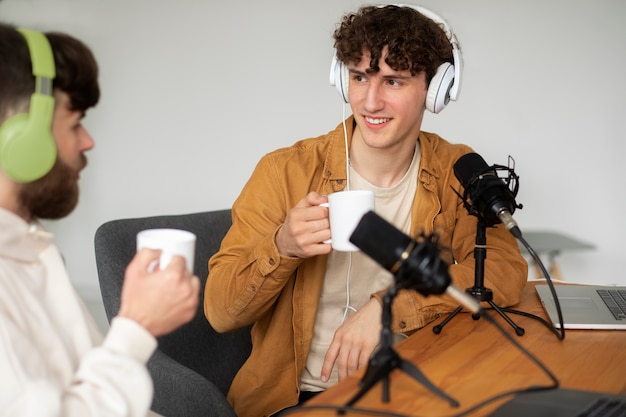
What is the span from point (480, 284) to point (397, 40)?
64 centimetres

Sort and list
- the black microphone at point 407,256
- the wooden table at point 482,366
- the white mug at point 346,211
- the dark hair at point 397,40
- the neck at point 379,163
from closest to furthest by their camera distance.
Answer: the black microphone at point 407,256
the wooden table at point 482,366
the white mug at point 346,211
the dark hair at point 397,40
the neck at point 379,163

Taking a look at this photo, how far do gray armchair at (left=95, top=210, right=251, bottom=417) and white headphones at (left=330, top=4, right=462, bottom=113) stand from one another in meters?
0.52

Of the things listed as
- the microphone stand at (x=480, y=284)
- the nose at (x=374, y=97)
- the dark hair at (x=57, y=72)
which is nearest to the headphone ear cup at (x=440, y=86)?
the nose at (x=374, y=97)

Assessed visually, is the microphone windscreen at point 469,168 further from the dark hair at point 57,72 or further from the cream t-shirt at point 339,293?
the dark hair at point 57,72

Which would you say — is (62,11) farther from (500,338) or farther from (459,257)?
(500,338)

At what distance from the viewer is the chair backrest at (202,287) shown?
1.71 m

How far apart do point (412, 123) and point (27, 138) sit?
1129 millimetres

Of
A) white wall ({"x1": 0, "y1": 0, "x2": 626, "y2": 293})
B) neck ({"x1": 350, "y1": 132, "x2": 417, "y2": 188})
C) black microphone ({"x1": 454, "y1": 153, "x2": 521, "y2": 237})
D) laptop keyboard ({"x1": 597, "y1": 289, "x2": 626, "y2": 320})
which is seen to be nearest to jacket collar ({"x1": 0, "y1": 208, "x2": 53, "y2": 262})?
black microphone ({"x1": 454, "y1": 153, "x2": 521, "y2": 237})

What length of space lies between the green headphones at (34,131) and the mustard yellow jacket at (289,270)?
678 mm

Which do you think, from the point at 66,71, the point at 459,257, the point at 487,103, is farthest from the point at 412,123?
the point at 487,103

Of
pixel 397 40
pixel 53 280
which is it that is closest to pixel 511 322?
pixel 397 40

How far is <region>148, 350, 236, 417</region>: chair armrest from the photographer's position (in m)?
1.53

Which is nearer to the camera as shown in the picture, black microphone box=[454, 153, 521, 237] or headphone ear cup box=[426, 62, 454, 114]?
black microphone box=[454, 153, 521, 237]

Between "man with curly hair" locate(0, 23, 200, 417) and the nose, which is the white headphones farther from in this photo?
"man with curly hair" locate(0, 23, 200, 417)
